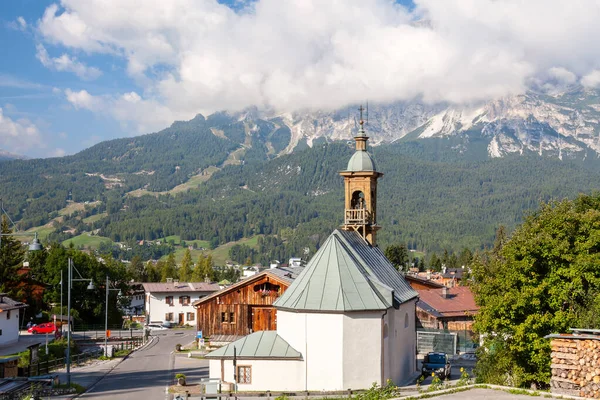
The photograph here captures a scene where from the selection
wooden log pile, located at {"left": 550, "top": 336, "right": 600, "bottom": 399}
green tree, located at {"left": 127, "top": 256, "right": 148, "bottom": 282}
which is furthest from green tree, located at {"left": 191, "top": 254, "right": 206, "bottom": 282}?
wooden log pile, located at {"left": 550, "top": 336, "right": 600, "bottom": 399}

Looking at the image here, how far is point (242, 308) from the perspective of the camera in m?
58.2

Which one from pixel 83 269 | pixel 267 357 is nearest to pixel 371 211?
pixel 267 357

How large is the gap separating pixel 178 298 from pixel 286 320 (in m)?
62.1

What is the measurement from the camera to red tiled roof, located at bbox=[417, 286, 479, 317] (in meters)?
69.4

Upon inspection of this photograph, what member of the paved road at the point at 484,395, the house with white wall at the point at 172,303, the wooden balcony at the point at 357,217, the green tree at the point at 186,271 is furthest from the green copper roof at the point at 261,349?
the green tree at the point at 186,271

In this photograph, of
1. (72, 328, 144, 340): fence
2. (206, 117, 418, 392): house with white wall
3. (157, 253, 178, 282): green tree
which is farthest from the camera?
(157, 253, 178, 282): green tree

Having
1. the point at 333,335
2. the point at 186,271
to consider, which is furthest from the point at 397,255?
the point at 333,335

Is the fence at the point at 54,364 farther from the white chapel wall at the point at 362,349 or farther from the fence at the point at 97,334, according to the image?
the white chapel wall at the point at 362,349

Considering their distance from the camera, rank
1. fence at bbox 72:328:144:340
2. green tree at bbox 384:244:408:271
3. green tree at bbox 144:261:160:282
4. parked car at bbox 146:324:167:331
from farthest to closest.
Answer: green tree at bbox 144:261:160:282 → green tree at bbox 384:244:408:271 → parked car at bbox 146:324:167:331 → fence at bbox 72:328:144:340

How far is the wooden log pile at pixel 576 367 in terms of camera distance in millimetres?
25172

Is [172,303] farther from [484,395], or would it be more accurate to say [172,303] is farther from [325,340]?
[484,395]

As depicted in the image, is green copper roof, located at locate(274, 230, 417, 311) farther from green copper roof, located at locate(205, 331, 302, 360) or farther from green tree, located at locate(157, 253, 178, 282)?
green tree, located at locate(157, 253, 178, 282)

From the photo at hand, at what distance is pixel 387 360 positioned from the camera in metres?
35.1

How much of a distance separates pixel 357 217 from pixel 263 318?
16556 mm
